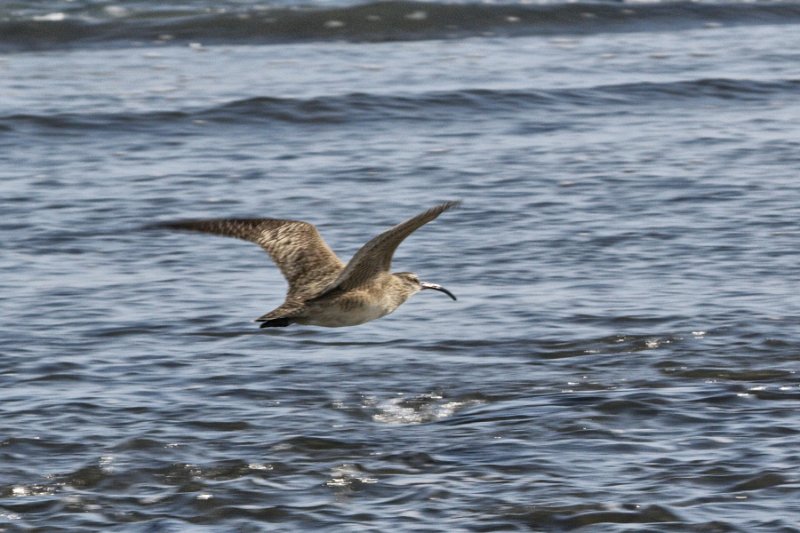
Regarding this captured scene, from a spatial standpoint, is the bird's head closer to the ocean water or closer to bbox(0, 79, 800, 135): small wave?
the ocean water

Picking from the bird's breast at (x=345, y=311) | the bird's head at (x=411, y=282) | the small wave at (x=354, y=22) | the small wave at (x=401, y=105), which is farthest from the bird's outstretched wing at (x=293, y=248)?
the small wave at (x=354, y=22)

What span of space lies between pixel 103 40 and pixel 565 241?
9.39m

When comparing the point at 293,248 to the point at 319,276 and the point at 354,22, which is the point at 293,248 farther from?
the point at 354,22

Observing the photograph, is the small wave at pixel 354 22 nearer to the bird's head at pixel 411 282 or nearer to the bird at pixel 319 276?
the bird's head at pixel 411 282

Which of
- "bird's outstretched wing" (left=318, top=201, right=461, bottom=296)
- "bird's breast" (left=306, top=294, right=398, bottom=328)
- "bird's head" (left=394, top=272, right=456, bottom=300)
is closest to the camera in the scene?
"bird's outstretched wing" (left=318, top=201, right=461, bottom=296)

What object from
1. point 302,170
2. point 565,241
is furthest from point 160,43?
point 565,241

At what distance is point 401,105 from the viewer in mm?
14641

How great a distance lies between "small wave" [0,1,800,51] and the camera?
18.5 m

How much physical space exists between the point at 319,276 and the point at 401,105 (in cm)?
→ 671

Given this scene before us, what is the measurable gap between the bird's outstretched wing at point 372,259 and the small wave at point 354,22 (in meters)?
10.8

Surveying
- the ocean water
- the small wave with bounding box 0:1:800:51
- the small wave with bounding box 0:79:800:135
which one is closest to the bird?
the ocean water

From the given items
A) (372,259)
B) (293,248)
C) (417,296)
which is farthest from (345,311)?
(417,296)

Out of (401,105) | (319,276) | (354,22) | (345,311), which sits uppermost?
(354,22)

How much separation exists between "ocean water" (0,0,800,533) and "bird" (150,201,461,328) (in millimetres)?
380
